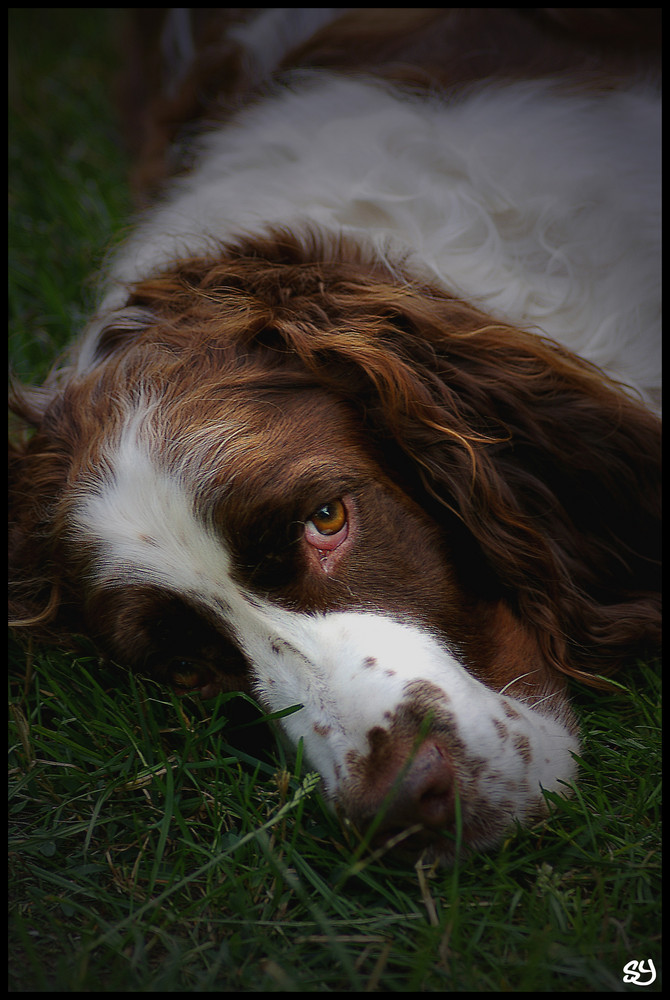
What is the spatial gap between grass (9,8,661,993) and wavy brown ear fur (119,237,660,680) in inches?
11.0

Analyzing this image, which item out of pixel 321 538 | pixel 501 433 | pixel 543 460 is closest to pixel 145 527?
pixel 321 538

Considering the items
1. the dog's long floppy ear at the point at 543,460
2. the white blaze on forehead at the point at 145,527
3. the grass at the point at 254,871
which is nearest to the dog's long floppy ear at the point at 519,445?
the dog's long floppy ear at the point at 543,460

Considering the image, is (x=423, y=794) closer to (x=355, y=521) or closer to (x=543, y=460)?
(x=355, y=521)

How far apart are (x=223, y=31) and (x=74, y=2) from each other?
3.02m

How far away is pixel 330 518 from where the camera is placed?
6.77ft

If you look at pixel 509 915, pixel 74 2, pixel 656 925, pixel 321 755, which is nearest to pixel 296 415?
pixel 321 755

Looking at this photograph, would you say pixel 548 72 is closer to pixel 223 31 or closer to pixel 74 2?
pixel 223 31

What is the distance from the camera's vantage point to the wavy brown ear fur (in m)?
2.20

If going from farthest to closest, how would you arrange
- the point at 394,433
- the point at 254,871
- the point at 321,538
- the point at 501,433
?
the point at 501,433 → the point at 394,433 → the point at 321,538 → the point at 254,871

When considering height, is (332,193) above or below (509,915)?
above

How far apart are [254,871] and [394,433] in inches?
44.6

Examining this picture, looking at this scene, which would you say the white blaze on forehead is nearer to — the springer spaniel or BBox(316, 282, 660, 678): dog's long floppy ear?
the springer spaniel

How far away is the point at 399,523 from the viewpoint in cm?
210

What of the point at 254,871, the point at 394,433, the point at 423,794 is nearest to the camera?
the point at 423,794
